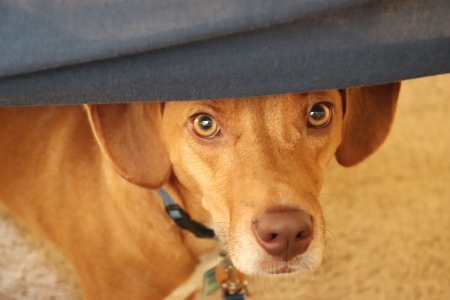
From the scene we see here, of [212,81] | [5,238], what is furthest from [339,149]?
[5,238]

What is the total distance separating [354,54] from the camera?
1173 millimetres

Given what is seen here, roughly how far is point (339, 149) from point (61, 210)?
88 cm

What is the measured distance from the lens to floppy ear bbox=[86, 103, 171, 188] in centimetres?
145

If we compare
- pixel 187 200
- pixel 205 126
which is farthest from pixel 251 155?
pixel 187 200

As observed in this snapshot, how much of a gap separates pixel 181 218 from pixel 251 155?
1.36 ft

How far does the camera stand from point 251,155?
1.29m

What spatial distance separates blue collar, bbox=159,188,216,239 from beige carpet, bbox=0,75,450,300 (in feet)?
1.61

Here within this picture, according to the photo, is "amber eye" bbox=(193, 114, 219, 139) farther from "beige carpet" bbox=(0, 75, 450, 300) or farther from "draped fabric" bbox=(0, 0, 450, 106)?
"beige carpet" bbox=(0, 75, 450, 300)

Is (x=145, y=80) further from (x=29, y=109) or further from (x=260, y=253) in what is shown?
(x=29, y=109)

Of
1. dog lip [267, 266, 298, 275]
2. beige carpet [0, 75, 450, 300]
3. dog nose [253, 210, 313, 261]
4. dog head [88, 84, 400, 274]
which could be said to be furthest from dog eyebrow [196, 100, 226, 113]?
beige carpet [0, 75, 450, 300]

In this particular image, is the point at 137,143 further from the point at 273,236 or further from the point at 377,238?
the point at 377,238

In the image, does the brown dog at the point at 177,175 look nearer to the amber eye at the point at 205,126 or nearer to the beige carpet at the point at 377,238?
the amber eye at the point at 205,126

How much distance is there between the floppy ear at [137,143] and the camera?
1.45 metres

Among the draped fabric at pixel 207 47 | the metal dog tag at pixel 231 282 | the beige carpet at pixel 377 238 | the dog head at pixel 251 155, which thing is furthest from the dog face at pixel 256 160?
the beige carpet at pixel 377 238
